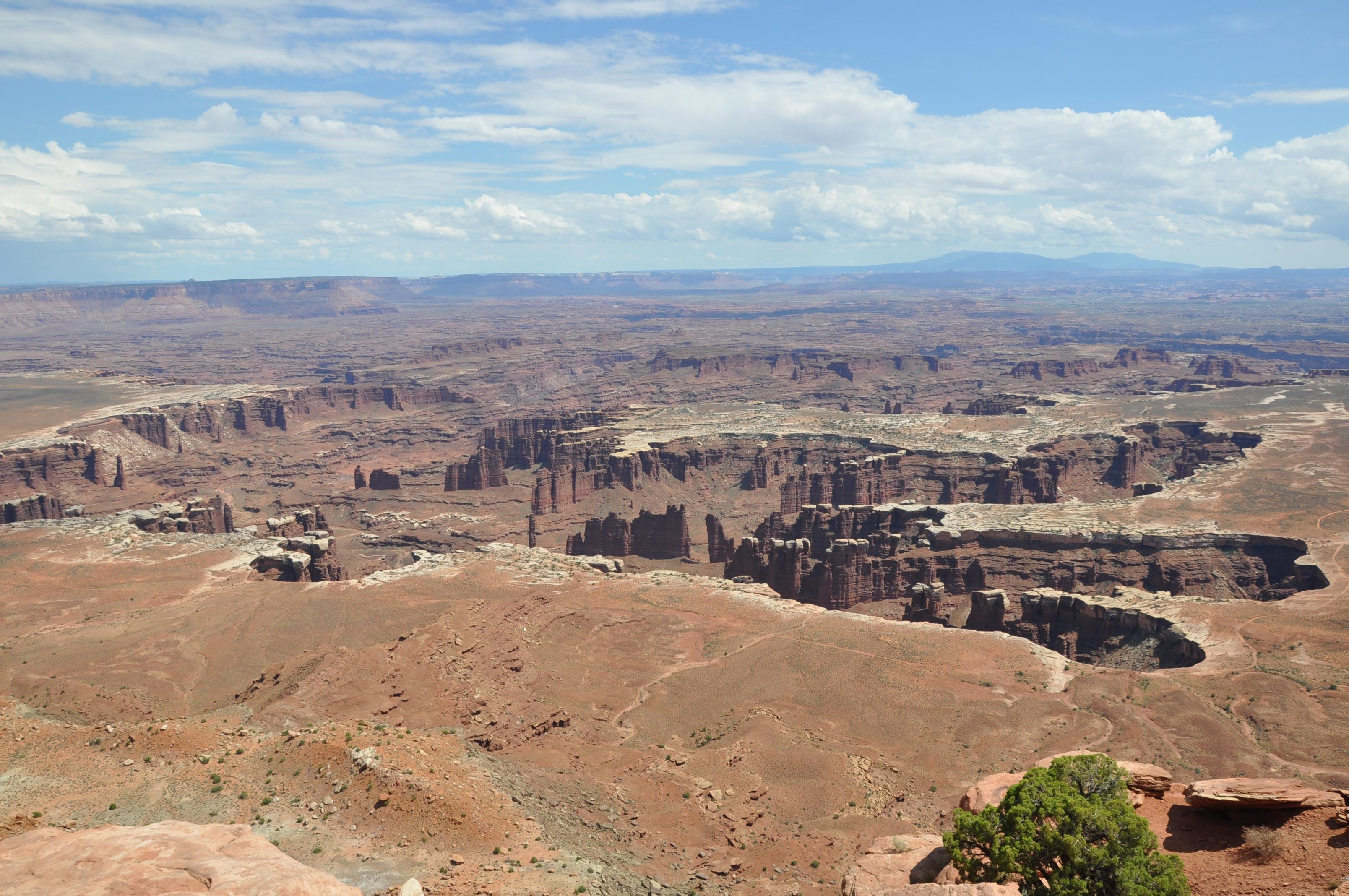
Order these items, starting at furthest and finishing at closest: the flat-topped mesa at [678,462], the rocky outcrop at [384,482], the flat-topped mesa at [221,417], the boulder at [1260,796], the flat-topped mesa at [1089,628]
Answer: the flat-topped mesa at [221,417] → the rocky outcrop at [384,482] → the flat-topped mesa at [678,462] → the flat-topped mesa at [1089,628] → the boulder at [1260,796]

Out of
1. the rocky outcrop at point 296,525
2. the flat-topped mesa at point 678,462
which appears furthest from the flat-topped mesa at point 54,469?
the flat-topped mesa at point 678,462

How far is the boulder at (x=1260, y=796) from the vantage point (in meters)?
23.0

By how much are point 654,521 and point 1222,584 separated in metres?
49.0

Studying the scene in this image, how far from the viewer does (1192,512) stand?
272 ft

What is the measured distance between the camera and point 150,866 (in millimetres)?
20203

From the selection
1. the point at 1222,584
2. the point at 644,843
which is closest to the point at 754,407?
the point at 1222,584

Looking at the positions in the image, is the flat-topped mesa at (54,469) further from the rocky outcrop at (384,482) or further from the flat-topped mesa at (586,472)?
the flat-topped mesa at (586,472)

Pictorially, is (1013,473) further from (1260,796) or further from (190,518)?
(1260,796)

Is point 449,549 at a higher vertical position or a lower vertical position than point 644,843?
lower

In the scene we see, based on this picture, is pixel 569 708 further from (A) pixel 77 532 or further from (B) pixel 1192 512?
(B) pixel 1192 512

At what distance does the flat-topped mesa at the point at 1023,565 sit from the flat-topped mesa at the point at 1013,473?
28.0m

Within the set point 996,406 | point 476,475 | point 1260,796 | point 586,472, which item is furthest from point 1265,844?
point 996,406

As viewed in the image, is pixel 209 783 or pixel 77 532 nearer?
pixel 209 783

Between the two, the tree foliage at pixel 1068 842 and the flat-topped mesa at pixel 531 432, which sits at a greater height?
the tree foliage at pixel 1068 842
